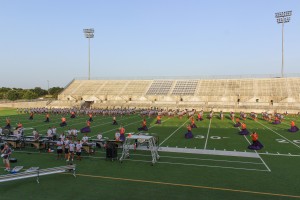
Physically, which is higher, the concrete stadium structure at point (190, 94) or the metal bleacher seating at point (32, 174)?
the concrete stadium structure at point (190, 94)

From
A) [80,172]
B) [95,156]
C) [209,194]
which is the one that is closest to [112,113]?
[95,156]

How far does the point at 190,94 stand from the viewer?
63.6 m

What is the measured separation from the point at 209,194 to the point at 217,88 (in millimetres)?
56661

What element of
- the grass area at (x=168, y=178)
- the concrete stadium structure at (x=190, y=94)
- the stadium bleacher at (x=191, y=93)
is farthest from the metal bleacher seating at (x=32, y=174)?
the stadium bleacher at (x=191, y=93)

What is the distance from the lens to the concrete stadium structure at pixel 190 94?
54406mm

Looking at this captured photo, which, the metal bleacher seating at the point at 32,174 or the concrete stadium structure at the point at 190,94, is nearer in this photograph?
the metal bleacher seating at the point at 32,174

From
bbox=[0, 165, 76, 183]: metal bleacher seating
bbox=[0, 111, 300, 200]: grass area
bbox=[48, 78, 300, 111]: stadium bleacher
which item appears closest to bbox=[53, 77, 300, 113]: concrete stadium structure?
bbox=[48, 78, 300, 111]: stadium bleacher

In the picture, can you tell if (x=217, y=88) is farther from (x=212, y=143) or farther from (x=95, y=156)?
(x=95, y=156)

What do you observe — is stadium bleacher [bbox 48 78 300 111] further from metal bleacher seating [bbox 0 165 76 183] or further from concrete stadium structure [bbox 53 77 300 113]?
metal bleacher seating [bbox 0 165 76 183]

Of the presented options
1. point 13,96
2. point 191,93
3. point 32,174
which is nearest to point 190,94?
point 191,93

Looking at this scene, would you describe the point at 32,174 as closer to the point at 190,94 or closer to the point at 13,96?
the point at 190,94

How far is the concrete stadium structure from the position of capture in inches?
2142

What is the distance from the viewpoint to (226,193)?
9.57m

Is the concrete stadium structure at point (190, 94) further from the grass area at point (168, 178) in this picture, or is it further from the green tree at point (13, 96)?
the grass area at point (168, 178)
